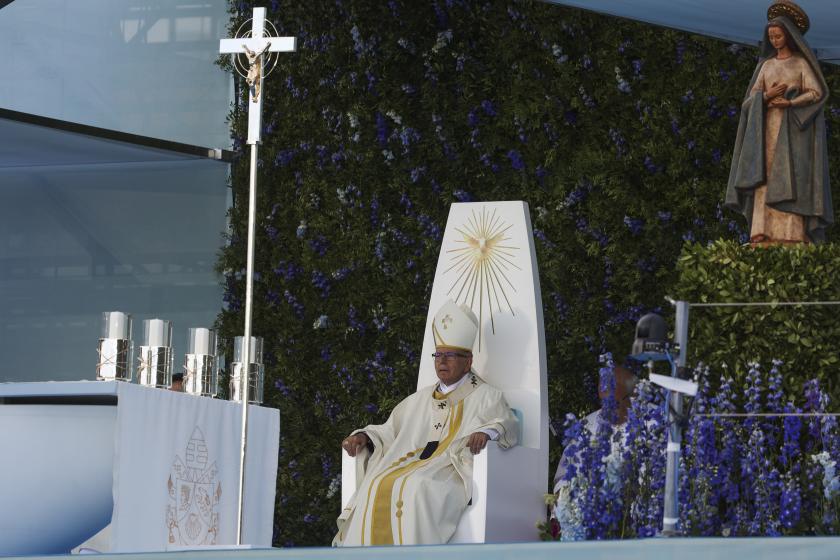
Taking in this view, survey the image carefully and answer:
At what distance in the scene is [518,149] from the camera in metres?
7.94

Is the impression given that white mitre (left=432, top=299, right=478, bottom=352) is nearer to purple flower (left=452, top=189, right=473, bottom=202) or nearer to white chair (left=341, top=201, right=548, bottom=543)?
white chair (left=341, top=201, right=548, bottom=543)

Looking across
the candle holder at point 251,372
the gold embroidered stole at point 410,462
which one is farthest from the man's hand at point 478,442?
the candle holder at point 251,372

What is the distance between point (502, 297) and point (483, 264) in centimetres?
19

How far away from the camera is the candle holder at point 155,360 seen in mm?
4852

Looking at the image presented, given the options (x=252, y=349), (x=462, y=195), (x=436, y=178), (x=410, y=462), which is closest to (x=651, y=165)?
(x=462, y=195)

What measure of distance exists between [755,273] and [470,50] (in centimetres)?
304

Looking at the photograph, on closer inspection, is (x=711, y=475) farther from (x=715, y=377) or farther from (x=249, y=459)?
(x=249, y=459)

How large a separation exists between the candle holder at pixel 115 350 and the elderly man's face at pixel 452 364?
1.78 metres

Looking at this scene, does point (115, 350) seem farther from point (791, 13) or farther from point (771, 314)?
point (791, 13)

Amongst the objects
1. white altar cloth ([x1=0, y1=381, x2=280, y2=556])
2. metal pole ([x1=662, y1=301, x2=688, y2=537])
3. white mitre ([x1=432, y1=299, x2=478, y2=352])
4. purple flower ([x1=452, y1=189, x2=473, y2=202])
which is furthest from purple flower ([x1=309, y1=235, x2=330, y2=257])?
metal pole ([x1=662, y1=301, x2=688, y2=537])

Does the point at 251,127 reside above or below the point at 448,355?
above

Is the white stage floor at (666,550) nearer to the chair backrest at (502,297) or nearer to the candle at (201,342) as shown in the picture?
the candle at (201,342)

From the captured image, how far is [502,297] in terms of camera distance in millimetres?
6340

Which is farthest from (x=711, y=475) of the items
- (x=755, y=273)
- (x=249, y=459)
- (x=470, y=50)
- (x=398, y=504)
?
(x=470, y=50)
